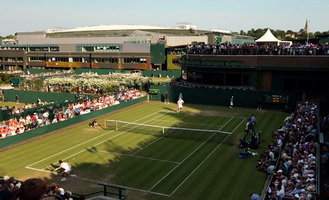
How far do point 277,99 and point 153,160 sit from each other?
20885 millimetres

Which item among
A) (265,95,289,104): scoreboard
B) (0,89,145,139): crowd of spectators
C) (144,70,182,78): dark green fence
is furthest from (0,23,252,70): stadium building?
(265,95,289,104): scoreboard

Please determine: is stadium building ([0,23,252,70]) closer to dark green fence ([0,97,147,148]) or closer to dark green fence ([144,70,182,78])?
dark green fence ([144,70,182,78])

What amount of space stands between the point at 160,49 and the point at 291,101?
4698 cm

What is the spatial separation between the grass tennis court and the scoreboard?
14.7ft

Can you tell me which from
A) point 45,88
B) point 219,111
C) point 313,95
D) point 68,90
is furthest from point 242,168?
point 45,88

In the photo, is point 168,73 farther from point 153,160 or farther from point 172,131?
point 153,160

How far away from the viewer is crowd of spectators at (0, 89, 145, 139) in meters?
27.7

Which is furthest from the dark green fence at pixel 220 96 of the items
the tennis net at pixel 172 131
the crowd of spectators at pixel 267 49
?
the tennis net at pixel 172 131

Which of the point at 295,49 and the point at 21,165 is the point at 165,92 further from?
the point at 21,165

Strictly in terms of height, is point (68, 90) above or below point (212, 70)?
below

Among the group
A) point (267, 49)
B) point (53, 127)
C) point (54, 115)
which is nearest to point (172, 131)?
point (53, 127)

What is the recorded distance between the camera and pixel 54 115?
33.3 m

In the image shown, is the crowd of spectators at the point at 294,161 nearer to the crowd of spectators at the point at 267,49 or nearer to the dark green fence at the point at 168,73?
the crowd of spectators at the point at 267,49

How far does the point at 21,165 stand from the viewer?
72.3 feet
